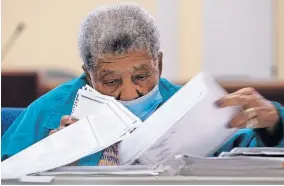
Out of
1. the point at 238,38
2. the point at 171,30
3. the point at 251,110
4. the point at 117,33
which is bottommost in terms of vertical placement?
the point at 238,38

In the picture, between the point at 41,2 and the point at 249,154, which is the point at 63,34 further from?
the point at 249,154

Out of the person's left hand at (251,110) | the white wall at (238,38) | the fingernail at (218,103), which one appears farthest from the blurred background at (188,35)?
the fingernail at (218,103)

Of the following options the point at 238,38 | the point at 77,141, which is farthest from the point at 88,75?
the point at 238,38

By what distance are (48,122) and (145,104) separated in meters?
0.21

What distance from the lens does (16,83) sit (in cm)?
304

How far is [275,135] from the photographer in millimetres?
955

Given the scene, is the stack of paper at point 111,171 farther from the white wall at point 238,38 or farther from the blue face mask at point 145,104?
the white wall at point 238,38

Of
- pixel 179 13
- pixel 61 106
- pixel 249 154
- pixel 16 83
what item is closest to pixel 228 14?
pixel 179 13

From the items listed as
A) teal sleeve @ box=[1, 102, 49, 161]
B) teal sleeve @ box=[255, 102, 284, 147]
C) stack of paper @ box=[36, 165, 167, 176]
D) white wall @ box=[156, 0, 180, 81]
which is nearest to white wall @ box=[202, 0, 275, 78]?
white wall @ box=[156, 0, 180, 81]

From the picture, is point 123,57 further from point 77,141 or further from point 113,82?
point 77,141

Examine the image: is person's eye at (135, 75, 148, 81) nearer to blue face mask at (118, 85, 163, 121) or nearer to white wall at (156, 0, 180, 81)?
blue face mask at (118, 85, 163, 121)

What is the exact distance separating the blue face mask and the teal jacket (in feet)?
0.12

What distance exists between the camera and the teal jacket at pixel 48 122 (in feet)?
3.59

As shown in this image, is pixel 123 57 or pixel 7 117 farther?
pixel 7 117
